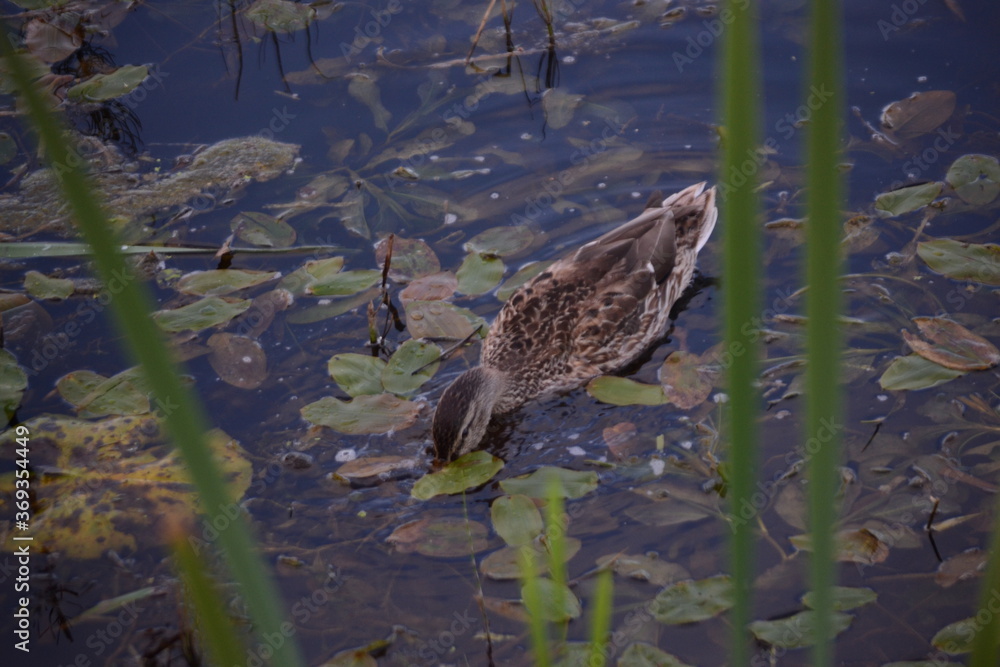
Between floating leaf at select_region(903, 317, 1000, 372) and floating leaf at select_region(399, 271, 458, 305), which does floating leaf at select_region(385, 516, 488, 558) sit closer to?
floating leaf at select_region(399, 271, 458, 305)

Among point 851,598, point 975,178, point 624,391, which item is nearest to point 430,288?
point 624,391

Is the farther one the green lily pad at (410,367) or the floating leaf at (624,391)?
the green lily pad at (410,367)

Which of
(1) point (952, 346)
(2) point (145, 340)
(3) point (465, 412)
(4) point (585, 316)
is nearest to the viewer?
(2) point (145, 340)

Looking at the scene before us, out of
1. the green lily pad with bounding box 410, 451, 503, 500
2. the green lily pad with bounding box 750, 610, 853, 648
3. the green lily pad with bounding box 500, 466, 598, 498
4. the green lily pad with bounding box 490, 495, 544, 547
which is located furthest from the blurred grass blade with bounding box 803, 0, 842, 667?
the green lily pad with bounding box 410, 451, 503, 500

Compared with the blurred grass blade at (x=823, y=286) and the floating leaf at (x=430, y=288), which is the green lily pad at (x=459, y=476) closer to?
the floating leaf at (x=430, y=288)

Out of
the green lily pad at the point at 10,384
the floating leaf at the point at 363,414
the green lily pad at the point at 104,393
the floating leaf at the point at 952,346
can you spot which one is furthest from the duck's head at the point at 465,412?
the green lily pad at the point at 10,384

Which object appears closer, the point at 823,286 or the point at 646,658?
the point at 823,286

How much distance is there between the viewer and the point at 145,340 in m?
0.93

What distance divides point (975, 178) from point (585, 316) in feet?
8.99

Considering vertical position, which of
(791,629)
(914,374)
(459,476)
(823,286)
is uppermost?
(823,286)

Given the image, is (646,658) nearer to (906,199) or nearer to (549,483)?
(549,483)

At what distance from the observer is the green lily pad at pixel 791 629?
3354 mm

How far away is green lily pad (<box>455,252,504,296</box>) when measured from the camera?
523 cm

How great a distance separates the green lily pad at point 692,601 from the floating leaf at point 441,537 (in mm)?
886
